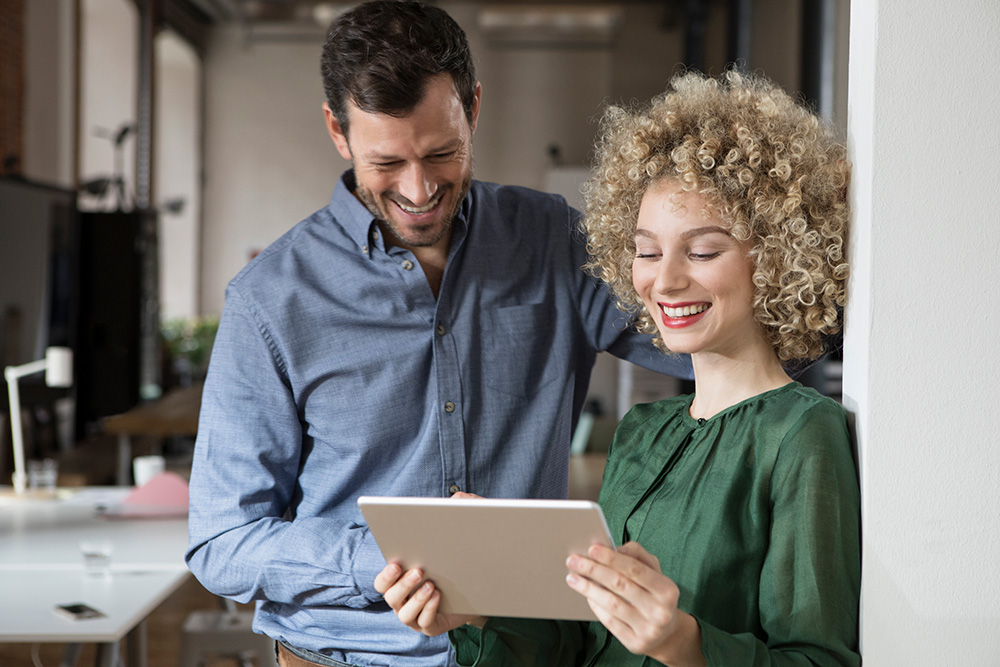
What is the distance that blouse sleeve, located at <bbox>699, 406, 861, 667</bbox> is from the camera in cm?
102

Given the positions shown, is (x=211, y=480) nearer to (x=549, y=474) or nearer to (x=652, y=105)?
(x=549, y=474)

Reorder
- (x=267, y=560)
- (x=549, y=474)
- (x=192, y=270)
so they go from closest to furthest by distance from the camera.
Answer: (x=267, y=560), (x=549, y=474), (x=192, y=270)

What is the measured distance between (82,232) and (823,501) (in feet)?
18.4

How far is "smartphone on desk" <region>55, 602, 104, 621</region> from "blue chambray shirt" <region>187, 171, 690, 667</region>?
819 mm

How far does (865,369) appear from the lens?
1100 mm

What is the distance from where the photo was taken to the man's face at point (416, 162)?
5.07 feet

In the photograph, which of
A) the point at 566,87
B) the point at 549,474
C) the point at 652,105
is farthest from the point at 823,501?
the point at 566,87

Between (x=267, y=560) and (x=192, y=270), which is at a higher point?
(x=192, y=270)

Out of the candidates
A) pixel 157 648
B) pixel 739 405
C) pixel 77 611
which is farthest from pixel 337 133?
pixel 157 648

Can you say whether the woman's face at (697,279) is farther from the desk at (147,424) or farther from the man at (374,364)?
the desk at (147,424)

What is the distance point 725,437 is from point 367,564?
573mm

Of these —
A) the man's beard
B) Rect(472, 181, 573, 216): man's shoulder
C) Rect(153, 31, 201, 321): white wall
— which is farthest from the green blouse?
Rect(153, 31, 201, 321): white wall

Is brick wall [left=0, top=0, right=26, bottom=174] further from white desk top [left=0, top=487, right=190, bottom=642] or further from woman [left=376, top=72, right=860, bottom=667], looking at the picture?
woman [left=376, top=72, right=860, bottom=667]

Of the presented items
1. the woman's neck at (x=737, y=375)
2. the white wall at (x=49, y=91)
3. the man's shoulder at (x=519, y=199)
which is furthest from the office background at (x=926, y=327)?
the white wall at (x=49, y=91)
